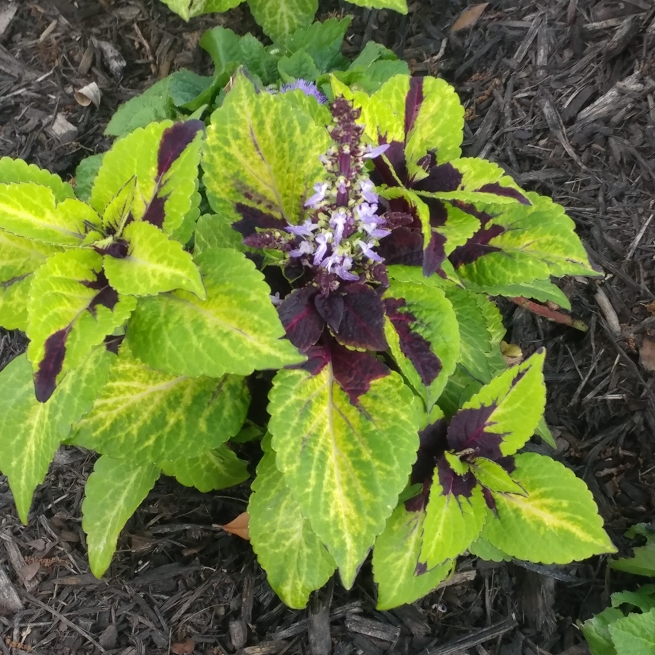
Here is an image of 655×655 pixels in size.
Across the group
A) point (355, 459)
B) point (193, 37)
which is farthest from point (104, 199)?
point (193, 37)

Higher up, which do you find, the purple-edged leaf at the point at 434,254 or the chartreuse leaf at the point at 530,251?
the purple-edged leaf at the point at 434,254

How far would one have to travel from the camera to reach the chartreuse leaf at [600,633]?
1.58 m

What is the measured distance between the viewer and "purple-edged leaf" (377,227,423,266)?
1.29m

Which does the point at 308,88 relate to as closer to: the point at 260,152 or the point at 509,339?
the point at 260,152

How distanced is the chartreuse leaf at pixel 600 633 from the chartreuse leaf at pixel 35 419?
1.34m

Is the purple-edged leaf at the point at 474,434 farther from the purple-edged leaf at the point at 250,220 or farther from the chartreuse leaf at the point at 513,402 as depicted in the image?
the purple-edged leaf at the point at 250,220

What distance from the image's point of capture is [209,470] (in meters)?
1.59

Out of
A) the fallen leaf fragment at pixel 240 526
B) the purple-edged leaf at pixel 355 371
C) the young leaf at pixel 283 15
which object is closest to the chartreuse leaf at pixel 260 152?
the purple-edged leaf at pixel 355 371

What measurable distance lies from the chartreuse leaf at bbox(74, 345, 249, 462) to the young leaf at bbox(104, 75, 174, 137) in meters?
0.94

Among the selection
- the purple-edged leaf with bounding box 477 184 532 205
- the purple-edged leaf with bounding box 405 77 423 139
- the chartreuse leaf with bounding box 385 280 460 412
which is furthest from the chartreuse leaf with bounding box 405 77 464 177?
the chartreuse leaf with bounding box 385 280 460 412

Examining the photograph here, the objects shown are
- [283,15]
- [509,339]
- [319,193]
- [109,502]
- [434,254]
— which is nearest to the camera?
[319,193]

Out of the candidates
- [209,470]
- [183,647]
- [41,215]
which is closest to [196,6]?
[41,215]

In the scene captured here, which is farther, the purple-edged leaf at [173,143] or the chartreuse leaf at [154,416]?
the chartreuse leaf at [154,416]

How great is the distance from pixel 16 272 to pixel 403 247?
753mm
